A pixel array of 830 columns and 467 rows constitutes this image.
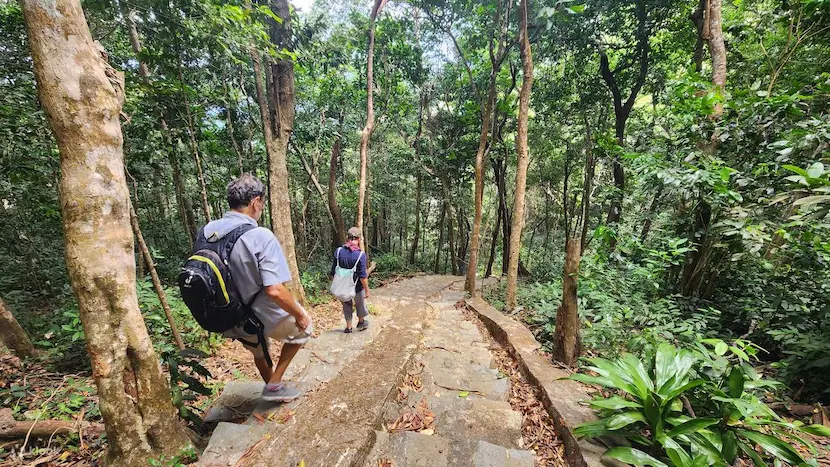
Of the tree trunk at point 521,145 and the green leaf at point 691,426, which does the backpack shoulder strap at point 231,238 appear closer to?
the green leaf at point 691,426

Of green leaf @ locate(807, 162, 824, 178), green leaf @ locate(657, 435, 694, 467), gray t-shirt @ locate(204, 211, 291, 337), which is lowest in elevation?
green leaf @ locate(657, 435, 694, 467)

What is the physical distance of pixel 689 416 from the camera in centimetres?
208

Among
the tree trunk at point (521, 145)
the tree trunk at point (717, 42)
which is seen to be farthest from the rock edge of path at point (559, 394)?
the tree trunk at point (717, 42)

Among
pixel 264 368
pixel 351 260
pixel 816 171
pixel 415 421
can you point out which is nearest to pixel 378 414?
pixel 415 421

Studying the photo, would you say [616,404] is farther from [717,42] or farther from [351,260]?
[717,42]

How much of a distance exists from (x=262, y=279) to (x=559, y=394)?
108 inches

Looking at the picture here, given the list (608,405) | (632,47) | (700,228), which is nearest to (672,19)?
(632,47)

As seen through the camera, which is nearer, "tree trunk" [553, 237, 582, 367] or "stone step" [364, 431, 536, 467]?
"stone step" [364, 431, 536, 467]

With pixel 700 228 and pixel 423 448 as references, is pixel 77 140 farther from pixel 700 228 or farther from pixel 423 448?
pixel 700 228

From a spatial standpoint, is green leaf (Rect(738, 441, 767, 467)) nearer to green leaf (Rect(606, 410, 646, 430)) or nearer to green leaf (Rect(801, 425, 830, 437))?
green leaf (Rect(801, 425, 830, 437))

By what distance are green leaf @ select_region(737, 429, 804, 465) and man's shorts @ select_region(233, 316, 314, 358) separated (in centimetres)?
291

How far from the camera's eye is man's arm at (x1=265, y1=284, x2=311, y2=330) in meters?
2.16

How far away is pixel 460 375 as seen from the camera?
3629 mm

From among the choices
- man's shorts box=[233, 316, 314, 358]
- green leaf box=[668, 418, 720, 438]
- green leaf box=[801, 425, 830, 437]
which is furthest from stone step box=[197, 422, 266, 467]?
green leaf box=[801, 425, 830, 437]
